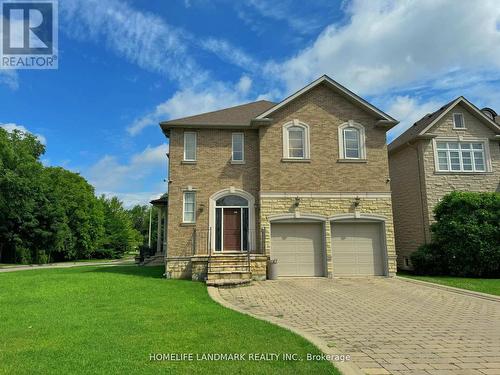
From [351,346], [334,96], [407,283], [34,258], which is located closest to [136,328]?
[351,346]

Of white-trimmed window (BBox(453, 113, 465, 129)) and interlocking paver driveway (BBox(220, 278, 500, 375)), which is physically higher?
white-trimmed window (BBox(453, 113, 465, 129))

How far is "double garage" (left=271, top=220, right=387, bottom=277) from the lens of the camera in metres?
15.3

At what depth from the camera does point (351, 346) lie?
18.1 ft

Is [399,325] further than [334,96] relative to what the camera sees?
No

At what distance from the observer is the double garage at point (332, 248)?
603 inches

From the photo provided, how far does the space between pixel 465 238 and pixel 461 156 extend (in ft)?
16.5

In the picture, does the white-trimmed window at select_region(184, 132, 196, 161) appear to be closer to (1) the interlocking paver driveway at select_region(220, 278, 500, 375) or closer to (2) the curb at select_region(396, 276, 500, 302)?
(1) the interlocking paver driveway at select_region(220, 278, 500, 375)

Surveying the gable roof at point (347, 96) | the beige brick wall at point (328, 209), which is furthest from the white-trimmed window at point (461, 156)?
the beige brick wall at point (328, 209)

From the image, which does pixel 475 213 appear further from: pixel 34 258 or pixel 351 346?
pixel 34 258

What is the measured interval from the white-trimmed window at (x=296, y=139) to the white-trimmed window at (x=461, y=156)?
24.7ft

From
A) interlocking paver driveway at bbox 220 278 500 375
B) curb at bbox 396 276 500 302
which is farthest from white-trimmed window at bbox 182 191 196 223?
curb at bbox 396 276 500 302

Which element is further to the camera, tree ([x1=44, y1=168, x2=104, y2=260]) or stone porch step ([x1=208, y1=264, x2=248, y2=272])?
tree ([x1=44, y1=168, x2=104, y2=260])

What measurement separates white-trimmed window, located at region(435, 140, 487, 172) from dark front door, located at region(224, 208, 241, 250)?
1087 cm

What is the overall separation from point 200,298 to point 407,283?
8.29m
